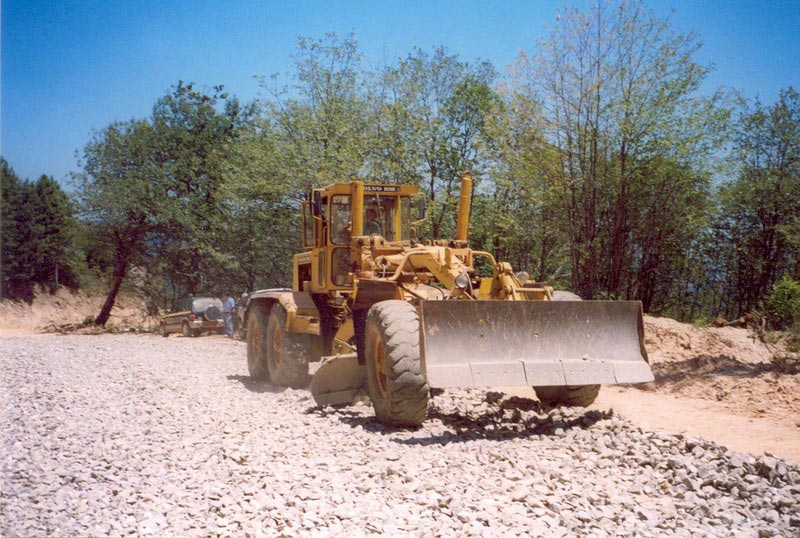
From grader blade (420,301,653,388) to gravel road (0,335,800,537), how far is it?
560mm

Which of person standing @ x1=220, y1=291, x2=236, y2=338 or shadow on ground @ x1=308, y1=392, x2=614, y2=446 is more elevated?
person standing @ x1=220, y1=291, x2=236, y2=338

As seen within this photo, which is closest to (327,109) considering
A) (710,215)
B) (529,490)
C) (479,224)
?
(479,224)

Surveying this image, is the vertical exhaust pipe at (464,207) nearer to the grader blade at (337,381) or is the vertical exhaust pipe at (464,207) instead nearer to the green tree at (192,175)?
the grader blade at (337,381)

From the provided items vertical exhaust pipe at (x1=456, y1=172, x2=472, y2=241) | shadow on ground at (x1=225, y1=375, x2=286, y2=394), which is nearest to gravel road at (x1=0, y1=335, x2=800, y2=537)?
shadow on ground at (x1=225, y1=375, x2=286, y2=394)

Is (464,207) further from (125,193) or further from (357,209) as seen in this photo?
(125,193)

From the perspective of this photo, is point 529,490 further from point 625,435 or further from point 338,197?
point 338,197

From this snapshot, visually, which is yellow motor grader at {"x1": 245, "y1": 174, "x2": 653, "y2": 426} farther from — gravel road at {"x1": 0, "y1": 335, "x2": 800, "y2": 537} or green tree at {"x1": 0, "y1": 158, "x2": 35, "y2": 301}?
green tree at {"x1": 0, "y1": 158, "x2": 35, "y2": 301}

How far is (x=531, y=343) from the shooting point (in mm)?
7109

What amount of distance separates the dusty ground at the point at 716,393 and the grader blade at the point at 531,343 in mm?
940

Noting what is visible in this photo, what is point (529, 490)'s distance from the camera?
5.09m

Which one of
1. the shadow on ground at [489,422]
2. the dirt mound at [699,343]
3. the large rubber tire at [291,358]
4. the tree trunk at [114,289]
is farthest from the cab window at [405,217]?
the tree trunk at [114,289]

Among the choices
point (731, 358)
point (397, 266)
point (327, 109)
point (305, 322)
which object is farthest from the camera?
point (327, 109)

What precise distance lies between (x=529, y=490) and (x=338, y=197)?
5.73m

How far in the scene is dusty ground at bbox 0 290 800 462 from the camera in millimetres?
7523
